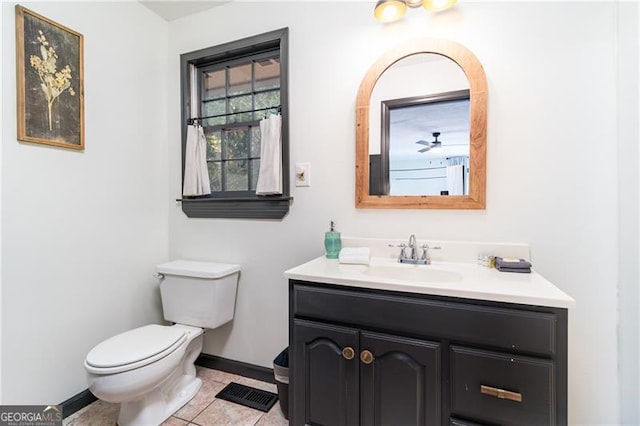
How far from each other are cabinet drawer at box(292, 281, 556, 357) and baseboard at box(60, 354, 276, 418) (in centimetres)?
88

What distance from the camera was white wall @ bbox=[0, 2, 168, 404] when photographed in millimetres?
1359

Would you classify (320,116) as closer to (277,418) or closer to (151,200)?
(151,200)

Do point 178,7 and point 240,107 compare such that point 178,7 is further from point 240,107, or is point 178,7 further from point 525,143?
point 525,143

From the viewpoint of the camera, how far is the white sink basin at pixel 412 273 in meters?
1.29

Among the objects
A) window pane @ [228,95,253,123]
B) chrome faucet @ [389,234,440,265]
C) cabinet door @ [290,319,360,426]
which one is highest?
window pane @ [228,95,253,123]

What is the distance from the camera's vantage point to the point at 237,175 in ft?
6.54

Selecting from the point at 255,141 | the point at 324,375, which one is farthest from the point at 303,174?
the point at 324,375

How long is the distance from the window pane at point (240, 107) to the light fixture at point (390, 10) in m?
0.95

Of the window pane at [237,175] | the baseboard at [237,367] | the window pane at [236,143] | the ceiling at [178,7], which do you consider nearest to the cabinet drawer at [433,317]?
the baseboard at [237,367]

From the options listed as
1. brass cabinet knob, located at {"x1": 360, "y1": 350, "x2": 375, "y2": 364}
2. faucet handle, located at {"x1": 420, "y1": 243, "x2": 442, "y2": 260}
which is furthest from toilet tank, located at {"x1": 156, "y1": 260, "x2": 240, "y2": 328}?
faucet handle, located at {"x1": 420, "y1": 243, "x2": 442, "y2": 260}

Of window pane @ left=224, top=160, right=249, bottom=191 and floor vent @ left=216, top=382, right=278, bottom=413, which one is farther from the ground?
window pane @ left=224, top=160, right=249, bottom=191

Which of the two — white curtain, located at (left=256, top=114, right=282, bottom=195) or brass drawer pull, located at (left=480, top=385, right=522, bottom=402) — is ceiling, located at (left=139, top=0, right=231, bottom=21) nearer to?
white curtain, located at (left=256, top=114, right=282, bottom=195)

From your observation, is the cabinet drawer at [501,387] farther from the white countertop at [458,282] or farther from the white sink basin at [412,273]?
the white sink basin at [412,273]

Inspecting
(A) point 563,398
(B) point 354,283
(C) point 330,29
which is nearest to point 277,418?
(B) point 354,283
